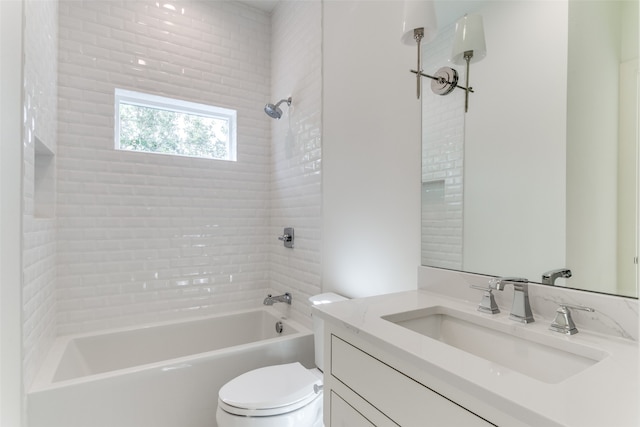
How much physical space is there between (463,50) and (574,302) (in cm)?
95

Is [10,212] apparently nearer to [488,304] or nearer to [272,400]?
[272,400]

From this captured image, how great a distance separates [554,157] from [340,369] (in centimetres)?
94

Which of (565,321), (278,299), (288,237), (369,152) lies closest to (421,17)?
(369,152)

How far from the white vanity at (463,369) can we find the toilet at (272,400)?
0.39 m

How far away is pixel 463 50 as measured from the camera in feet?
4.04

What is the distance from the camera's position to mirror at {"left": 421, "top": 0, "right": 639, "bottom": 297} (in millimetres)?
858

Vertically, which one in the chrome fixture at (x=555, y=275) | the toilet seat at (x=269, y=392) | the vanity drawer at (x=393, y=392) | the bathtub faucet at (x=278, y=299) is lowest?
the toilet seat at (x=269, y=392)

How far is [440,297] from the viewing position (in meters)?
1.25

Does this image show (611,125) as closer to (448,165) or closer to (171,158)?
(448,165)

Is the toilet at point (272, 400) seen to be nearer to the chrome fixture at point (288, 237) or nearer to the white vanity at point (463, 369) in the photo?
the white vanity at point (463, 369)

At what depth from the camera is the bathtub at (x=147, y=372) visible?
5.14ft

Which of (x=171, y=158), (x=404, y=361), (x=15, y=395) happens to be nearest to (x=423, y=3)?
(x=404, y=361)

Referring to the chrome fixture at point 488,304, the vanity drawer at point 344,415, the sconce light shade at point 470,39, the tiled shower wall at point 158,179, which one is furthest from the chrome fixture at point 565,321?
the tiled shower wall at point 158,179

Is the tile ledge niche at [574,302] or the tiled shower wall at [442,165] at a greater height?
the tiled shower wall at [442,165]
